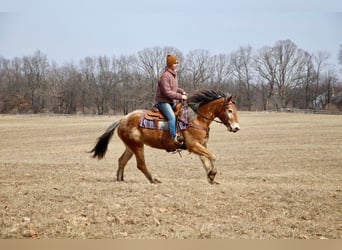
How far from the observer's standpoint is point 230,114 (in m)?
5.30

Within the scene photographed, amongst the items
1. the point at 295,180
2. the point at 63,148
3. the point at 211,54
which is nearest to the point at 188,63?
the point at 211,54

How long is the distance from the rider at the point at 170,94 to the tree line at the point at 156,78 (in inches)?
14.2

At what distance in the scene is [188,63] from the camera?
561 cm

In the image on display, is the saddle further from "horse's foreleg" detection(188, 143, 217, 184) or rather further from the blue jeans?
"horse's foreleg" detection(188, 143, 217, 184)

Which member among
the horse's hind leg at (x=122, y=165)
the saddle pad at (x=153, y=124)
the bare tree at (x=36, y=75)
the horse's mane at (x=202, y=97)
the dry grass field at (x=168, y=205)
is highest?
the bare tree at (x=36, y=75)

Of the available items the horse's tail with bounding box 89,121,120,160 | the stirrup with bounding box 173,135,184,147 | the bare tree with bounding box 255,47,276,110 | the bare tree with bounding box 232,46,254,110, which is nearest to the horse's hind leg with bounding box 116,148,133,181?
the horse's tail with bounding box 89,121,120,160

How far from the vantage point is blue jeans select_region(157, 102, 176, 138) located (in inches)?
214

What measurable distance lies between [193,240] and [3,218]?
5.84 feet

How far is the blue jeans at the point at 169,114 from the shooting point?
214 inches

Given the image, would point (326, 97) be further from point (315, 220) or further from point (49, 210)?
point (49, 210)

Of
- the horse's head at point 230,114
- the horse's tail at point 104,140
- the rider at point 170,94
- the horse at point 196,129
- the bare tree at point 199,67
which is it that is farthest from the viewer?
the horse's tail at point 104,140

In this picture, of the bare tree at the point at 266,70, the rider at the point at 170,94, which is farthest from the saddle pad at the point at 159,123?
the bare tree at the point at 266,70

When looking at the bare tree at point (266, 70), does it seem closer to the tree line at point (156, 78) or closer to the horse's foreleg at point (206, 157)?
the tree line at point (156, 78)

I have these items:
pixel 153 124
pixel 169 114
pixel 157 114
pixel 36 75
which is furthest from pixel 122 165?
pixel 36 75
